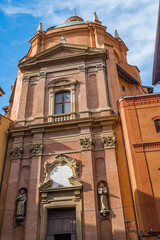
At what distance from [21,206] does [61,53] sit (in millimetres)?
11934

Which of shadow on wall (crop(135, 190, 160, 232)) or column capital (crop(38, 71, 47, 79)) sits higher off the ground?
column capital (crop(38, 71, 47, 79))

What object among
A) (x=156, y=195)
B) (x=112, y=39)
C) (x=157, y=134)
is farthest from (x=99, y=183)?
(x=112, y=39)

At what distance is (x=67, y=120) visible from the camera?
14391 mm

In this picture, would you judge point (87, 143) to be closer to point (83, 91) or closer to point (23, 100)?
point (83, 91)

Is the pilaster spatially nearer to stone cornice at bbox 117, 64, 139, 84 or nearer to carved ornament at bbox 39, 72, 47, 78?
stone cornice at bbox 117, 64, 139, 84

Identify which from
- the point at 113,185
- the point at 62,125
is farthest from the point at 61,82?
the point at 113,185

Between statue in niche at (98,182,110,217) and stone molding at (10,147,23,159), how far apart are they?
5.44m

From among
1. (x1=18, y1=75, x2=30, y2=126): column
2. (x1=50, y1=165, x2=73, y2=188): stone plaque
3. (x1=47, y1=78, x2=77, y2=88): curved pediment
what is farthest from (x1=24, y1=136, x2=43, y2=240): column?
(x1=47, y1=78, x2=77, y2=88): curved pediment

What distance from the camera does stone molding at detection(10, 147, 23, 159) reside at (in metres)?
14.3

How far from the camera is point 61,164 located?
13.4 metres

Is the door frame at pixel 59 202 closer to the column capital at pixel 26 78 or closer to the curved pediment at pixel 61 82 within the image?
the curved pediment at pixel 61 82

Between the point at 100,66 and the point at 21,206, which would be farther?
the point at 100,66

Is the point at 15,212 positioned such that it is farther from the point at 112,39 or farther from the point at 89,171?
the point at 112,39

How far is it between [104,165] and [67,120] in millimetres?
3620
